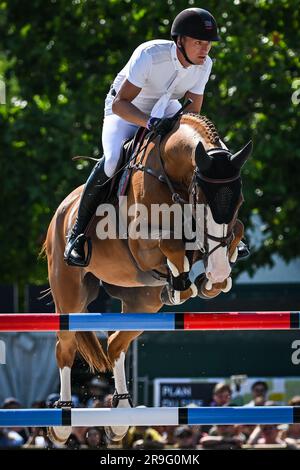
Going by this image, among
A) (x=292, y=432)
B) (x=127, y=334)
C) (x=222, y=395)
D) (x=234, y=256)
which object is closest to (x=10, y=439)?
(x=222, y=395)

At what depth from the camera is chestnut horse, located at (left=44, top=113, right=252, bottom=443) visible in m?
5.72

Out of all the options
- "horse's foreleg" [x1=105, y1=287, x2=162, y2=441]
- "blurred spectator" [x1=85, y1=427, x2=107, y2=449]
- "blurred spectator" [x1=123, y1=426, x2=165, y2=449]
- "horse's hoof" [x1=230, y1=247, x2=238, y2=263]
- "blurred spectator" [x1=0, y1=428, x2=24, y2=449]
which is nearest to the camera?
"horse's hoof" [x1=230, y1=247, x2=238, y2=263]

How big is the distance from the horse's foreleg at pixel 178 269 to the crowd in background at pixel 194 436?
3.07 m

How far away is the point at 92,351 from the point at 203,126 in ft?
7.55

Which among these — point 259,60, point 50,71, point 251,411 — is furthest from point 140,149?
point 50,71

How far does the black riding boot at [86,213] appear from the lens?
6.85 metres

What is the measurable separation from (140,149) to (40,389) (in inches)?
238

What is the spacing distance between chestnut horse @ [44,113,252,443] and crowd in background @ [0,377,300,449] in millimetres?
1549

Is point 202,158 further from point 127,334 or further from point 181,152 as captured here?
point 127,334

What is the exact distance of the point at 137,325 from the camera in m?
5.66

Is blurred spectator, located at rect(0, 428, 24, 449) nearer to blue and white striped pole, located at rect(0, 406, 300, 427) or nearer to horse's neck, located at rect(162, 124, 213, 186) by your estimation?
blue and white striped pole, located at rect(0, 406, 300, 427)

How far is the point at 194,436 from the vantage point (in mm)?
9695

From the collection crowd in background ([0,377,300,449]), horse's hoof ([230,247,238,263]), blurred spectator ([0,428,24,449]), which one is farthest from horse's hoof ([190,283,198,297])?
blurred spectator ([0,428,24,449])
